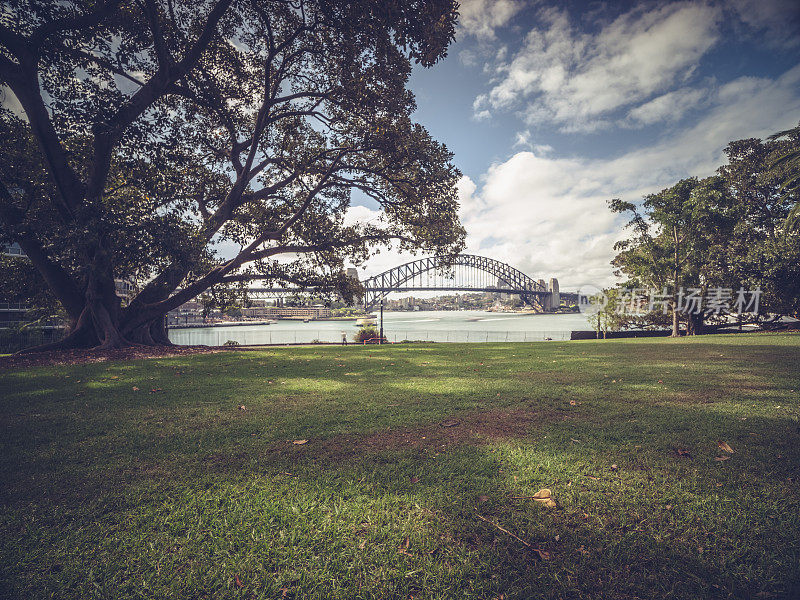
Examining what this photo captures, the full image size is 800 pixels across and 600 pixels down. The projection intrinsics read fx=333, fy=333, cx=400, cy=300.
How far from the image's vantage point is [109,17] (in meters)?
9.09

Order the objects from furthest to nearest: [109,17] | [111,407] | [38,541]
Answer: [109,17]
[111,407]
[38,541]

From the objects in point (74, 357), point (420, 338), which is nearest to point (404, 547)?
point (74, 357)

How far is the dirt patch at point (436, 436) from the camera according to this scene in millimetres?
2941

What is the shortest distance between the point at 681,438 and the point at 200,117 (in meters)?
17.5

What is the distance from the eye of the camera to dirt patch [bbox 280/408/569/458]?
2.94 meters

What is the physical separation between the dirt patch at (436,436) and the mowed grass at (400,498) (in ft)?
0.09

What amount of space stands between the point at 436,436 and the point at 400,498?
44.4 inches

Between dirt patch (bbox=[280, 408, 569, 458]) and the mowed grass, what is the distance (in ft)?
0.09

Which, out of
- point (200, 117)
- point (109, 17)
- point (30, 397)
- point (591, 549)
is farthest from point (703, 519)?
point (200, 117)

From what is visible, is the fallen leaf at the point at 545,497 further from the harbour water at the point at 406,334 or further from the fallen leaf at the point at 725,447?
the harbour water at the point at 406,334

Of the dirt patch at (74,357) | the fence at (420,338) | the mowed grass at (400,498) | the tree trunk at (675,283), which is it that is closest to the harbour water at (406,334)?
the fence at (420,338)

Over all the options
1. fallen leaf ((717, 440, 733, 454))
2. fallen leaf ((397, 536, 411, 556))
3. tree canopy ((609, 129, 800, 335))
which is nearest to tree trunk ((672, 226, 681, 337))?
tree canopy ((609, 129, 800, 335))

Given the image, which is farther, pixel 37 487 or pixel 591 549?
pixel 37 487

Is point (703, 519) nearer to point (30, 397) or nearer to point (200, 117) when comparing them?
point (30, 397)
